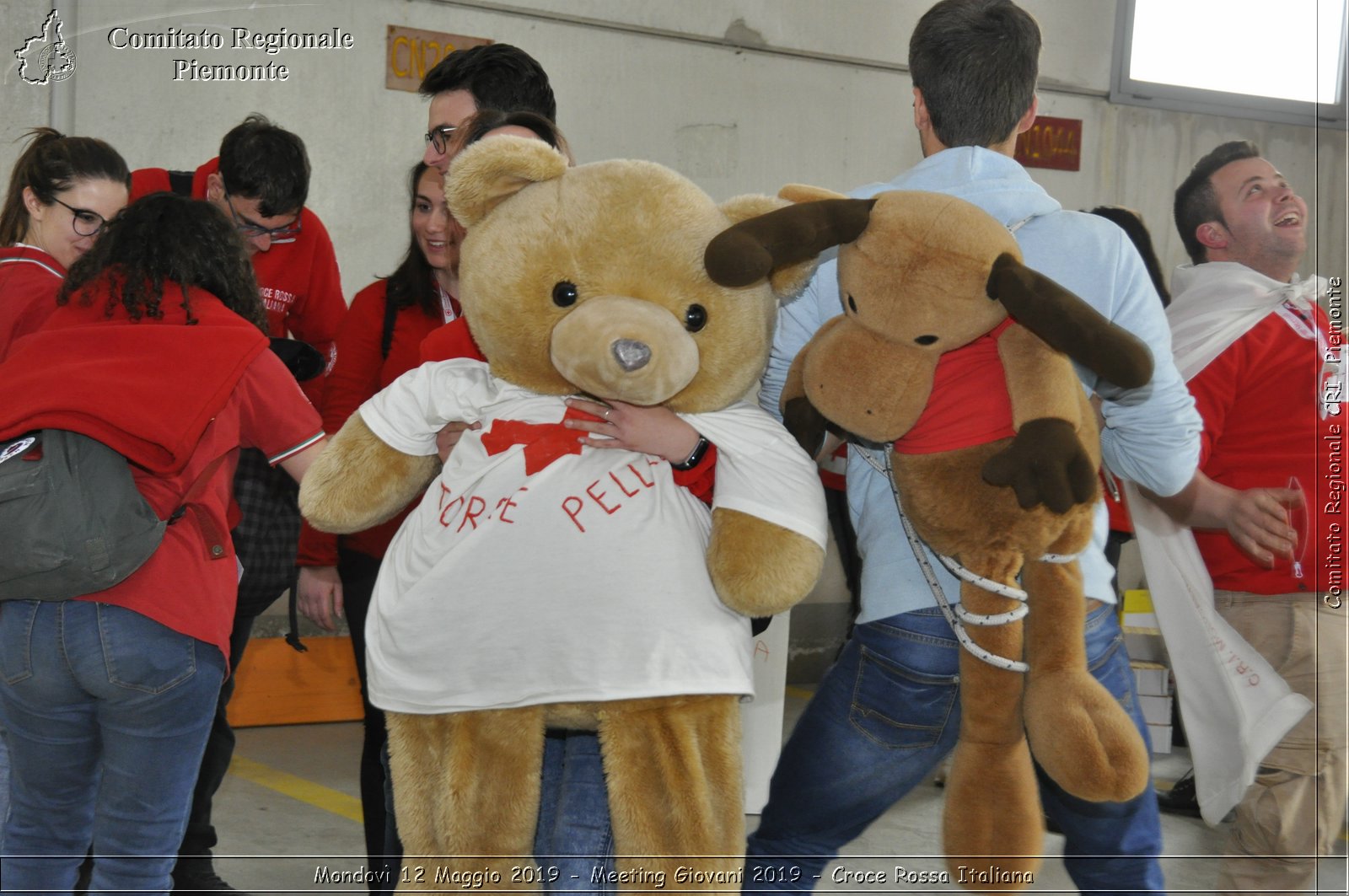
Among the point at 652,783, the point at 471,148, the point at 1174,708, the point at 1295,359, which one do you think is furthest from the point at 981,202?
the point at 1174,708

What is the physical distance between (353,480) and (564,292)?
44 centimetres

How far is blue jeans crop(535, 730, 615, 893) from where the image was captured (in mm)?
1690

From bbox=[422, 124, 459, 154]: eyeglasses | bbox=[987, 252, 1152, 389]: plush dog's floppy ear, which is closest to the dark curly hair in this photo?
bbox=[422, 124, 459, 154]: eyeglasses

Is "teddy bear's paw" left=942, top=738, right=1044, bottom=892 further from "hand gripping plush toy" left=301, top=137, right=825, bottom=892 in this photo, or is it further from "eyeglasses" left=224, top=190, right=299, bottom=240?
"eyeglasses" left=224, top=190, right=299, bottom=240

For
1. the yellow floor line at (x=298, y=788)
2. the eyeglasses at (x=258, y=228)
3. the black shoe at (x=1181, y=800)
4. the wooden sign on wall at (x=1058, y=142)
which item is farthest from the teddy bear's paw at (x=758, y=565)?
the wooden sign on wall at (x=1058, y=142)

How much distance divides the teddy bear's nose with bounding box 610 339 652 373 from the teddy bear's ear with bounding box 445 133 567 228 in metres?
0.30

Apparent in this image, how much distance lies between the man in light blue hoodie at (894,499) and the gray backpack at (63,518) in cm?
106

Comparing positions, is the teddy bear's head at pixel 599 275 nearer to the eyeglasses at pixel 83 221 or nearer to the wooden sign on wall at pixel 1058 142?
the eyeglasses at pixel 83 221

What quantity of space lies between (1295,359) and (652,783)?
168cm

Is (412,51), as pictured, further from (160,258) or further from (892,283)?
(892,283)

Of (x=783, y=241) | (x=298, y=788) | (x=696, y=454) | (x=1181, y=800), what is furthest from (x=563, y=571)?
(x=1181, y=800)

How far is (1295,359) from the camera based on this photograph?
2.47 m

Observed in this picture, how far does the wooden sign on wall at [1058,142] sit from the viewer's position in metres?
4.46

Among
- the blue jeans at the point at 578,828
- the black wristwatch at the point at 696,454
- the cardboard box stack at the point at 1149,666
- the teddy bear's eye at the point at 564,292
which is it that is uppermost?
the teddy bear's eye at the point at 564,292
